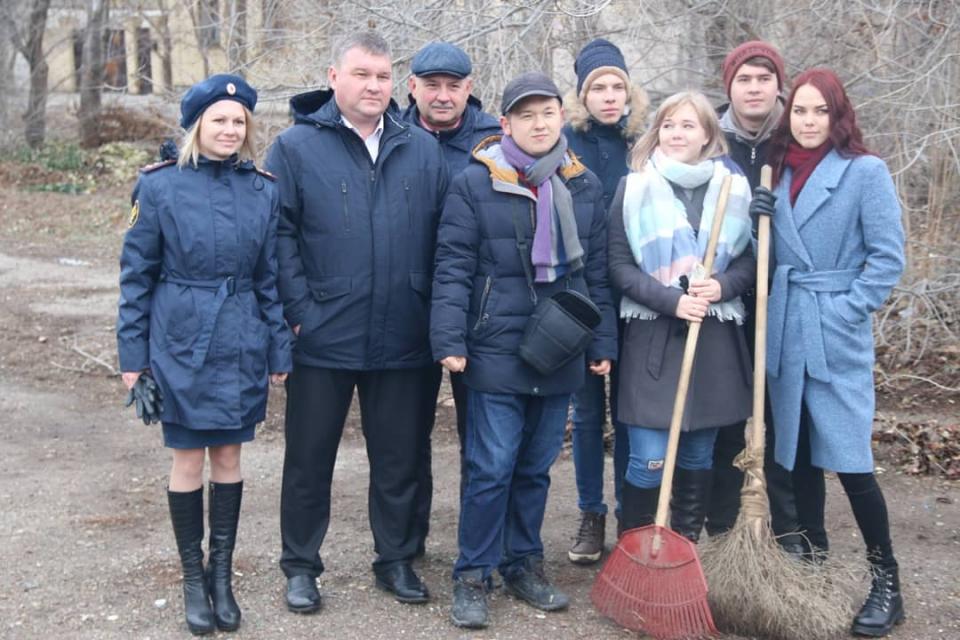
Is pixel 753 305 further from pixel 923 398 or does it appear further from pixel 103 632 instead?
pixel 923 398

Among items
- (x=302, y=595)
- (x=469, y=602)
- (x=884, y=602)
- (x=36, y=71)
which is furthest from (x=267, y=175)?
(x=36, y=71)

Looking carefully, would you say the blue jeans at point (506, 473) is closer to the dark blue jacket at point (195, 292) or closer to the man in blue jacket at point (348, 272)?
the man in blue jacket at point (348, 272)

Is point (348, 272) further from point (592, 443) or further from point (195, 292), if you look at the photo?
point (592, 443)

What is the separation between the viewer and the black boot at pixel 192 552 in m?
4.17

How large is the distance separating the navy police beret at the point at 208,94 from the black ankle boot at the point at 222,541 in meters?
1.31

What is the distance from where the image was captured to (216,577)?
4.26 m

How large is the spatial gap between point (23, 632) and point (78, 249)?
10.7 meters

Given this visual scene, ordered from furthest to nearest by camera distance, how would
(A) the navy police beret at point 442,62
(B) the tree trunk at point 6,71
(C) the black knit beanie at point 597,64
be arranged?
(B) the tree trunk at point 6,71, (C) the black knit beanie at point 597,64, (A) the navy police beret at point 442,62

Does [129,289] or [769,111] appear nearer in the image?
[129,289]

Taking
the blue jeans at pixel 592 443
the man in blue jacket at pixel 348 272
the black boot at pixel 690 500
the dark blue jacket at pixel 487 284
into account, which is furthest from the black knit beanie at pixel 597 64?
the black boot at pixel 690 500

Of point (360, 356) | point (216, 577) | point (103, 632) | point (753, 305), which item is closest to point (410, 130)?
point (360, 356)

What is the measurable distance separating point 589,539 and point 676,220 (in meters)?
1.48

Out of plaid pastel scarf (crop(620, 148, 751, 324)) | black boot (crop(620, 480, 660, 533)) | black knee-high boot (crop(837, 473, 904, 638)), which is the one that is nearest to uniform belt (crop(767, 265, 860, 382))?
plaid pastel scarf (crop(620, 148, 751, 324))

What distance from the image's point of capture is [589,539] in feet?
16.2
